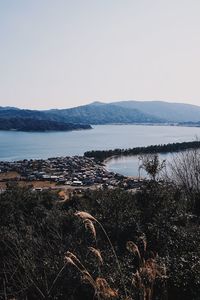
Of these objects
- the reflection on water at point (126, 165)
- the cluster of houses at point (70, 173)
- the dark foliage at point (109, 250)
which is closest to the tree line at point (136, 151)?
the reflection on water at point (126, 165)

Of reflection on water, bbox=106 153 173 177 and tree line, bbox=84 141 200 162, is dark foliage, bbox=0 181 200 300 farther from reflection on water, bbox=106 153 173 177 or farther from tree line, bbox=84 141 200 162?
tree line, bbox=84 141 200 162

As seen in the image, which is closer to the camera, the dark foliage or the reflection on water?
the dark foliage

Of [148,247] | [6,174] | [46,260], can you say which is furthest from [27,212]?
[6,174]

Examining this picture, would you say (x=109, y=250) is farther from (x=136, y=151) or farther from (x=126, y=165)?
(x=136, y=151)

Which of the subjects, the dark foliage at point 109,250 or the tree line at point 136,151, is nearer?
the dark foliage at point 109,250

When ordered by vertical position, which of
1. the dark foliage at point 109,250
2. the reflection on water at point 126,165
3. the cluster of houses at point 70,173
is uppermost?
the dark foliage at point 109,250

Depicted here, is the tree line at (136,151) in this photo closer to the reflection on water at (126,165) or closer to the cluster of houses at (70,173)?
the reflection on water at (126,165)

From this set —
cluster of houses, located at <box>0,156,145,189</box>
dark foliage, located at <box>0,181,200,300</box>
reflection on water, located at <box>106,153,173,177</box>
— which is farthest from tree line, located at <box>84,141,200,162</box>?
dark foliage, located at <box>0,181,200,300</box>

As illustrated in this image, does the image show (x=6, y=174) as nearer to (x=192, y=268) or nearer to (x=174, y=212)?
(x=174, y=212)

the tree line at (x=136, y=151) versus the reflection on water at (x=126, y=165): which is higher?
the tree line at (x=136, y=151)
